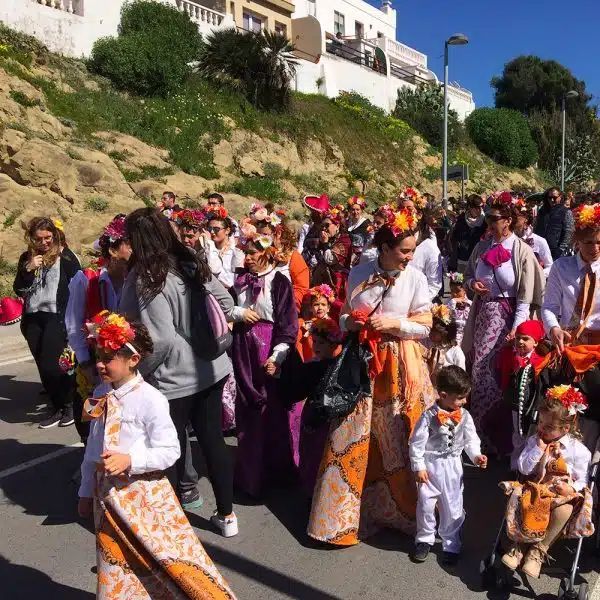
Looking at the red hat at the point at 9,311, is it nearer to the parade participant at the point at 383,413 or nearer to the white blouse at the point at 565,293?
the parade participant at the point at 383,413

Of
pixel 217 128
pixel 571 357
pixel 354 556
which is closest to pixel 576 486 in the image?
pixel 571 357

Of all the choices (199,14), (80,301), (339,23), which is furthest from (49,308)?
(339,23)

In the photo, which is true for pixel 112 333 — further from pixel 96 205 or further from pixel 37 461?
pixel 96 205

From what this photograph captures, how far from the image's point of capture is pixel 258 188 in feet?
68.8

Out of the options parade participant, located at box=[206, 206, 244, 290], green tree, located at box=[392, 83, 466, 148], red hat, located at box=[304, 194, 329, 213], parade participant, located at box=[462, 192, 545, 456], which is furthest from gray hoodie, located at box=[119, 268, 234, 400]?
green tree, located at box=[392, 83, 466, 148]

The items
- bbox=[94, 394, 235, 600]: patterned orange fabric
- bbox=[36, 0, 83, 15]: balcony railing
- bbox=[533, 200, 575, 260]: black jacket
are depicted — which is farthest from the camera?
bbox=[36, 0, 83, 15]: balcony railing

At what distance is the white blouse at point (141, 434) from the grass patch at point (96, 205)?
475 inches

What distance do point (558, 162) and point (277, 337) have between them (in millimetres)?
45633

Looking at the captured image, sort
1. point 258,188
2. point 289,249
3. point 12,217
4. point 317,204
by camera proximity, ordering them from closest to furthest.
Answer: point 289,249
point 317,204
point 12,217
point 258,188

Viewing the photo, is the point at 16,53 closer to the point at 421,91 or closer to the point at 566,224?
the point at 566,224

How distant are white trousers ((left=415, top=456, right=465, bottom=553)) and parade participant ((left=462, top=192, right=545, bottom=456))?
149 cm

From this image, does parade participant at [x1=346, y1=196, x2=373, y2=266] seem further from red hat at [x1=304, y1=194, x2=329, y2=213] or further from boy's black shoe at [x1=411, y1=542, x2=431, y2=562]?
boy's black shoe at [x1=411, y1=542, x2=431, y2=562]

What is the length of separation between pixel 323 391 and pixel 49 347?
337 centimetres

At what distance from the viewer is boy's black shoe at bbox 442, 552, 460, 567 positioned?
11.8ft
